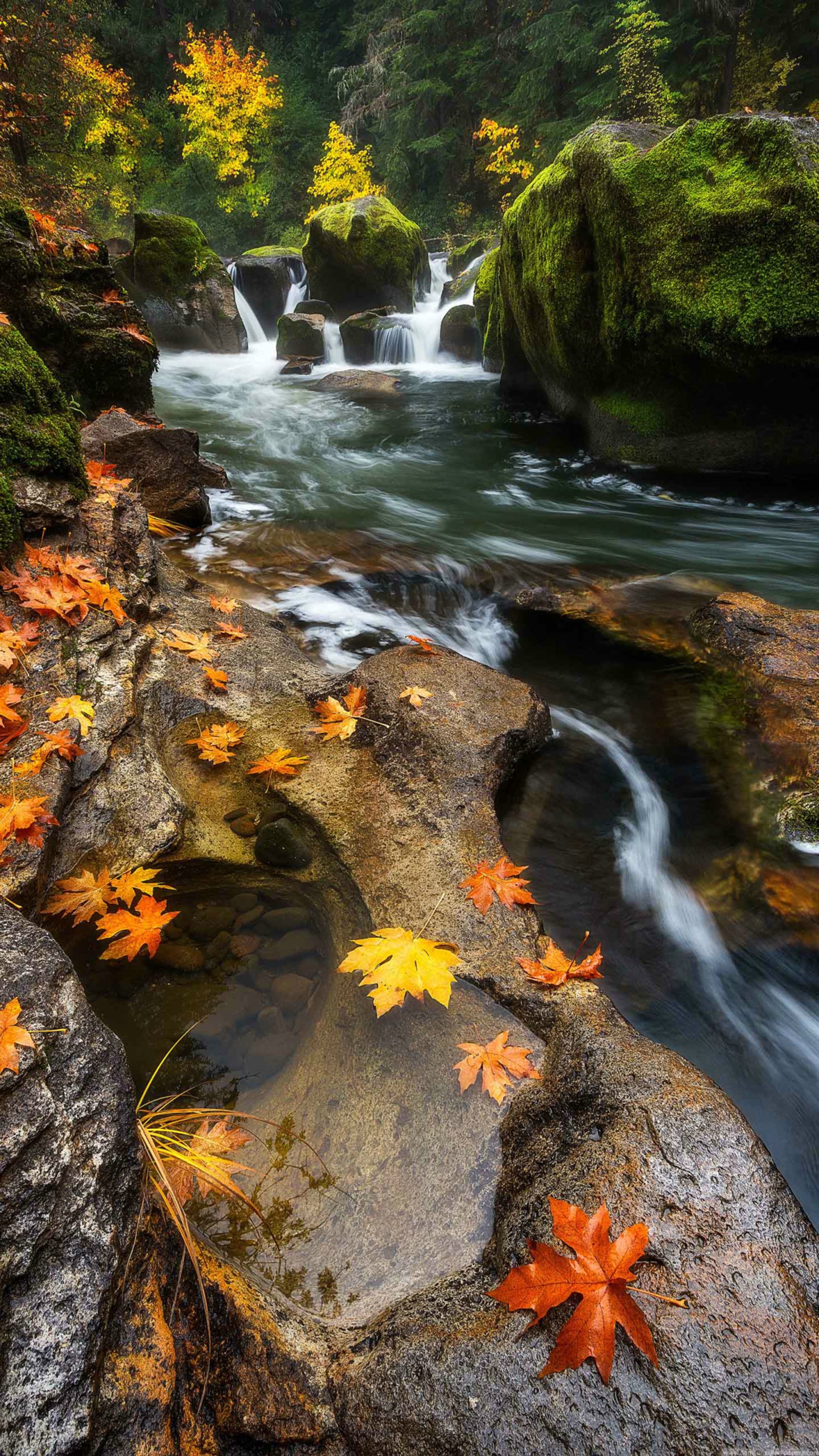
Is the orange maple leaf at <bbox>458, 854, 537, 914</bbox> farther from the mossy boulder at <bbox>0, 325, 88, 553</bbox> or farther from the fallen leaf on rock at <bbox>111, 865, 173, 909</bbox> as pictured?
the mossy boulder at <bbox>0, 325, 88, 553</bbox>

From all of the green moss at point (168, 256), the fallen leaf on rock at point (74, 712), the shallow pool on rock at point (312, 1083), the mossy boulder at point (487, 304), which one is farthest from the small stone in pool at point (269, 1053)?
the green moss at point (168, 256)

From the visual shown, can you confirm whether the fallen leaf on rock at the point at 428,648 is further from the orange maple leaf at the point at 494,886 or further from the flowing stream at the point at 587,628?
the orange maple leaf at the point at 494,886

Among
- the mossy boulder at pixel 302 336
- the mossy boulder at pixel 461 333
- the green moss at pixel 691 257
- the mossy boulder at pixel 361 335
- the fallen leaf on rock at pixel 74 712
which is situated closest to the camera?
the fallen leaf on rock at pixel 74 712

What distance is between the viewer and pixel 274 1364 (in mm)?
1252

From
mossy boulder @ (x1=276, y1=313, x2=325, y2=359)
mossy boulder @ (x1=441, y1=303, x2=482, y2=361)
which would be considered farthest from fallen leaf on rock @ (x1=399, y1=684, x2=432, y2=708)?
mossy boulder @ (x1=276, y1=313, x2=325, y2=359)

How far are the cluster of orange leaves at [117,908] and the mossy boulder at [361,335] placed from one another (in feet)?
55.1

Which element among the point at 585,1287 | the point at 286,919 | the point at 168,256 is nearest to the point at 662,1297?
the point at 585,1287

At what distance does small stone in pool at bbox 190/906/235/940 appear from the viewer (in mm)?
2336

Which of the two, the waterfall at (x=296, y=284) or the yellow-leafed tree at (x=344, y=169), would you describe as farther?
the yellow-leafed tree at (x=344, y=169)

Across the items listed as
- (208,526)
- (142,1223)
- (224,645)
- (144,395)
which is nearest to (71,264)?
(144,395)

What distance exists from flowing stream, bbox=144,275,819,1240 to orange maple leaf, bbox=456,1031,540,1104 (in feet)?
2.28

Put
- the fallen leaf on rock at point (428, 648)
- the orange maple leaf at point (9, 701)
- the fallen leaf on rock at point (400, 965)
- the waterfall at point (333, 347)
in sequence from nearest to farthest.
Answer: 1. the fallen leaf on rock at point (400, 965)
2. the orange maple leaf at point (9, 701)
3. the fallen leaf on rock at point (428, 648)
4. the waterfall at point (333, 347)

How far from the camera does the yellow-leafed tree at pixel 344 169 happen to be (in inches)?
985

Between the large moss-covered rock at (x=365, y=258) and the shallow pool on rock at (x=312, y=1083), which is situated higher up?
the large moss-covered rock at (x=365, y=258)
